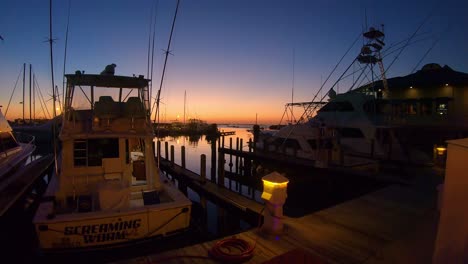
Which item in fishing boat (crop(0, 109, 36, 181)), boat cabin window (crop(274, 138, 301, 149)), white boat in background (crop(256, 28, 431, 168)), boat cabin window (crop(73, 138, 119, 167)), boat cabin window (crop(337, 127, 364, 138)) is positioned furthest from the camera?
boat cabin window (crop(274, 138, 301, 149))

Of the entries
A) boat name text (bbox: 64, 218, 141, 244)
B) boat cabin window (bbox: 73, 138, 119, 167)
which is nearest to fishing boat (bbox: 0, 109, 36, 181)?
boat cabin window (bbox: 73, 138, 119, 167)

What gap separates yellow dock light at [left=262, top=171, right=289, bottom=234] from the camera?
468 cm

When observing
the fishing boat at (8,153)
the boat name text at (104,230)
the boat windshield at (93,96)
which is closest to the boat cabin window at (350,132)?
the boat windshield at (93,96)

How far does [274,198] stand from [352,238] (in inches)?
66.7

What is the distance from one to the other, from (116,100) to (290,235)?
270 inches

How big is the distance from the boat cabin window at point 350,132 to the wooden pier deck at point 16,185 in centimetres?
1626

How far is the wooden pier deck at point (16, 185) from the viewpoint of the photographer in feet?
23.6

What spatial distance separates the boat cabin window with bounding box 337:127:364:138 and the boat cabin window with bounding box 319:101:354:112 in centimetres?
171

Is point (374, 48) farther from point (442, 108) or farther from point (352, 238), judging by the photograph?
point (352, 238)

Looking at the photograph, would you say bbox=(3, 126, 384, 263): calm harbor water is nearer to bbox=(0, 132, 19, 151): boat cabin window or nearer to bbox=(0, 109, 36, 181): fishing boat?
bbox=(0, 109, 36, 181): fishing boat

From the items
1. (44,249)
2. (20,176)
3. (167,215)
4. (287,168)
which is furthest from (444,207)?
(20,176)

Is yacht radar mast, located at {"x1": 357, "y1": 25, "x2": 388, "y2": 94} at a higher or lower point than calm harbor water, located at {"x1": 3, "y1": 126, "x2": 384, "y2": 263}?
higher

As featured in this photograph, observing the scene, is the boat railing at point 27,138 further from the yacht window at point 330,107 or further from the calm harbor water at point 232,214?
the yacht window at point 330,107

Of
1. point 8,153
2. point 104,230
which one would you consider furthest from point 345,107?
point 8,153
